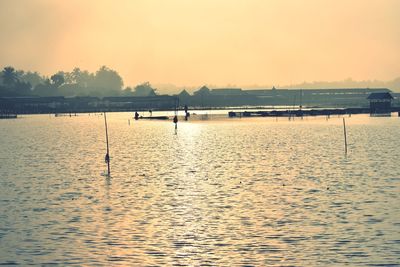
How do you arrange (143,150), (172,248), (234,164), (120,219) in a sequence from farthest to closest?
(143,150), (234,164), (120,219), (172,248)

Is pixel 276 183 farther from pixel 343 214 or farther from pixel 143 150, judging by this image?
pixel 143 150

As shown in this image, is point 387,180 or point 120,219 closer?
point 120,219

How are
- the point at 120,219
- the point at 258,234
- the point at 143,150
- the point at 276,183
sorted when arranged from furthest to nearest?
the point at 143,150 < the point at 276,183 < the point at 120,219 < the point at 258,234

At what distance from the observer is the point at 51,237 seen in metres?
32.0

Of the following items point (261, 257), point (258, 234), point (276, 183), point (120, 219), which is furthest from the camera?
point (276, 183)

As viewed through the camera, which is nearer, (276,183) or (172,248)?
(172,248)

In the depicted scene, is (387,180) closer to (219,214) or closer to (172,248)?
(219,214)

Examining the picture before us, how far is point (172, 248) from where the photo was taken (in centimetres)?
2964

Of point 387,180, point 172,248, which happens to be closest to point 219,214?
point 172,248

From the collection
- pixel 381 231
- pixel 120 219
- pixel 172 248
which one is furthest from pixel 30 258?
pixel 381 231

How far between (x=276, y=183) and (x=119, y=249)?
78.6ft

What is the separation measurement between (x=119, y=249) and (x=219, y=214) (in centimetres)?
915

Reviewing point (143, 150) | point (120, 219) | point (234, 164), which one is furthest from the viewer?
point (143, 150)

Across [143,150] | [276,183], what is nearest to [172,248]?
[276,183]
